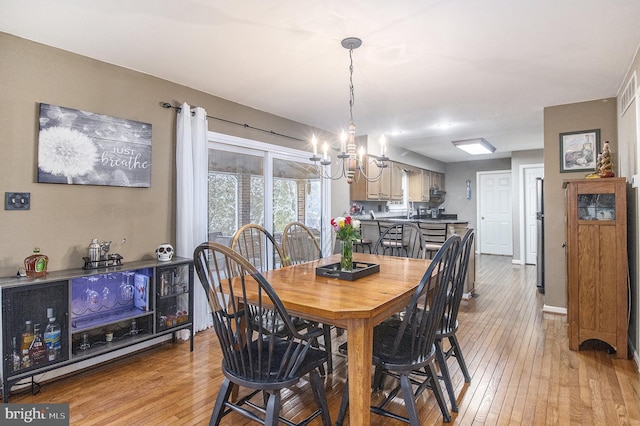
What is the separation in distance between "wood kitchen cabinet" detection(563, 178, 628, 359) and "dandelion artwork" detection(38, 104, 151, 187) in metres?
3.77

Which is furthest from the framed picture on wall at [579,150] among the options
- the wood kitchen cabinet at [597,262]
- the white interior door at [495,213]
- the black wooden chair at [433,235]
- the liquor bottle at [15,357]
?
the liquor bottle at [15,357]

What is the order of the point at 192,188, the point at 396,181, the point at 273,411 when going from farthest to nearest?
the point at 396,181
the point at 192,188
the point at 273,411

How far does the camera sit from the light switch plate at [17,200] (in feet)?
7.60

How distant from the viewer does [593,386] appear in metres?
2.34

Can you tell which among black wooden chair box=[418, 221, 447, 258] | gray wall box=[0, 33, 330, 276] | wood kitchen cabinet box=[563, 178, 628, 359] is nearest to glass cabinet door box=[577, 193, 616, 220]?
wood kitchen cabinet box=[563, 178, 628, 359]

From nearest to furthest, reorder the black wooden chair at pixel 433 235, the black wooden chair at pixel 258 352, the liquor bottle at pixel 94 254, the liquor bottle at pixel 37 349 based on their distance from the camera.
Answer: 1. the black wooden chair at pixel 258 352
2. the liquor bottle at pixel 37 349
3. the liquor bottle at pixel 94 254
4. the black wooden chair at pixel 433 235

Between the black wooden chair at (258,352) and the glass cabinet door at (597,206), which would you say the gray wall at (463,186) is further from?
the black wooden chair at (258,352)

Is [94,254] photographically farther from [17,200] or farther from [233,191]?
[233,191]

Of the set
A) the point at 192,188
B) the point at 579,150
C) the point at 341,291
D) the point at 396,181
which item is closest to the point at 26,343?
the point at 192,188

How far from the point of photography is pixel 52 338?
7.46 feet

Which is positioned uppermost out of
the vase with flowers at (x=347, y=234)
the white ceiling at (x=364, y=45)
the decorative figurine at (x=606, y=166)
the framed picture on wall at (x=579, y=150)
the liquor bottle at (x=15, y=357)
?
the white ceiling at (x=364, y=45)

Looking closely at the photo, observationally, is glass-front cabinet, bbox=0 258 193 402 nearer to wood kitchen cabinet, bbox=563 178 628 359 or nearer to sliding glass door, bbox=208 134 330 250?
sliding glass door, bbox=208 134 330 250

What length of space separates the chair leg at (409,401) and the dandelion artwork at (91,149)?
2580 mm
